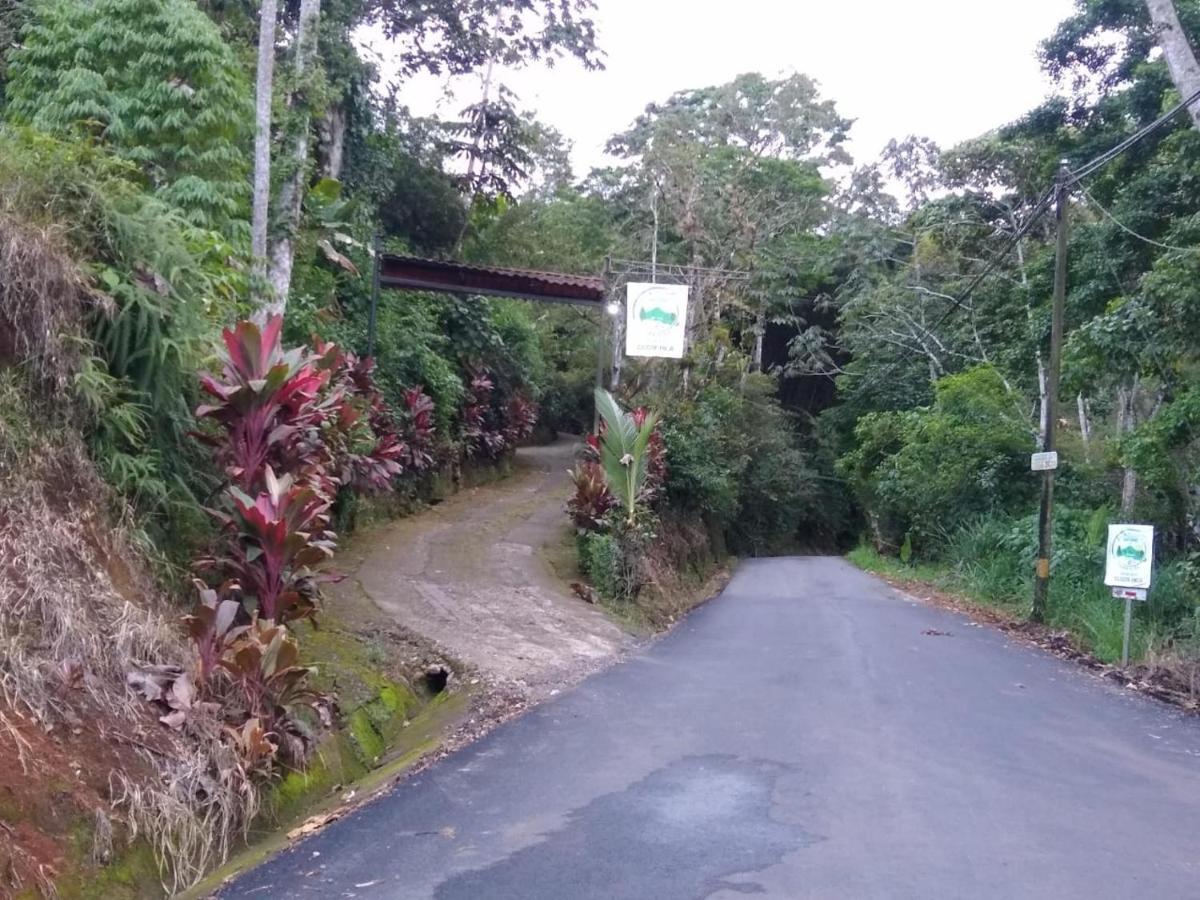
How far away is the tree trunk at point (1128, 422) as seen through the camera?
19594mm

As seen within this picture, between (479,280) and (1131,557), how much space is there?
47.5 ft

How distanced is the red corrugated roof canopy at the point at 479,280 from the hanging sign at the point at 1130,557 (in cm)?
1248

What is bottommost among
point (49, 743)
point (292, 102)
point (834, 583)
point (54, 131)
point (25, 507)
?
point (834, 583)

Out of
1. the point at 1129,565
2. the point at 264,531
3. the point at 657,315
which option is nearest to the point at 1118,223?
the point at 1129,565

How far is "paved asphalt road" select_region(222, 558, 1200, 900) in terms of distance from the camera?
6227 millimetres

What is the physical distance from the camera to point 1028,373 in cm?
2639

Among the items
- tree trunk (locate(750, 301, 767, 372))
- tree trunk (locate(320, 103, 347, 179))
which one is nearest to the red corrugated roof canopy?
tree trunk (locate(320, 103, 347, 179))

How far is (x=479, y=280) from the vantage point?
2473 cm

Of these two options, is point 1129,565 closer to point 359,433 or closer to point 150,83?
point 359,433

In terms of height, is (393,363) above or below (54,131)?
below

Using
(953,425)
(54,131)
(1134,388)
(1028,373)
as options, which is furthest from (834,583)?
(54,131)

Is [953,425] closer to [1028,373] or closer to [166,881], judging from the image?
[1028,373]

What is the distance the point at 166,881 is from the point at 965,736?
6.68 metres

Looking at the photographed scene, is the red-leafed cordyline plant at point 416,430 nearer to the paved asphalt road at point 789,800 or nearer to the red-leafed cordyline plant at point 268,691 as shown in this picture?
the paved asphalt road at point 789,800
